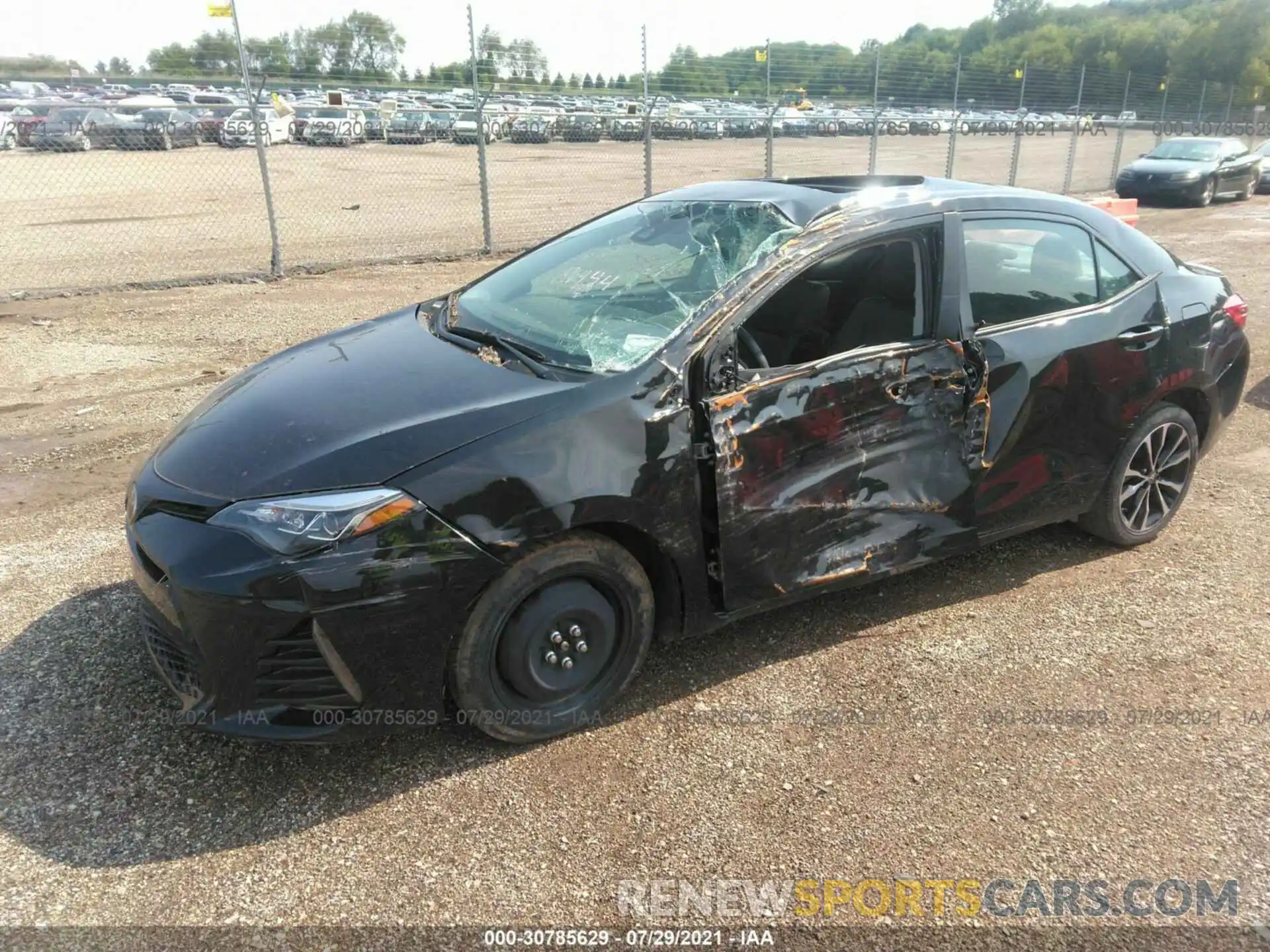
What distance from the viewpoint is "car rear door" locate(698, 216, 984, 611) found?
9.62 feet

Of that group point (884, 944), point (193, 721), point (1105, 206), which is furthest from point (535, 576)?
point (1105, 206)

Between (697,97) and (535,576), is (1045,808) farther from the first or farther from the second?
(697,97)

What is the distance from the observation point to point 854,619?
3.65m

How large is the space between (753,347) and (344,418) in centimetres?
134

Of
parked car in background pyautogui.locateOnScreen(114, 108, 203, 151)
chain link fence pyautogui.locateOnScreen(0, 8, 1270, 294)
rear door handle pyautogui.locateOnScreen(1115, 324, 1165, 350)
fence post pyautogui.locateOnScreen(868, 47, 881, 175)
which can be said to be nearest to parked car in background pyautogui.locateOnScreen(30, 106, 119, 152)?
chain link fence pyautogui.locateOnScreen(0, 8, 1270, 294)

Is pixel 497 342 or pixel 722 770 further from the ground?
pixel 497 342

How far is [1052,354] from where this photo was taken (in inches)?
141

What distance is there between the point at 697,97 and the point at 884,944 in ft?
58.3

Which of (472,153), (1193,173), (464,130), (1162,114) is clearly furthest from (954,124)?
(472,153)

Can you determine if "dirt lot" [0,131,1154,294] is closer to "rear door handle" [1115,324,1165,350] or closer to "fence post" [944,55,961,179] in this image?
"fence post" [944,55,961,179]

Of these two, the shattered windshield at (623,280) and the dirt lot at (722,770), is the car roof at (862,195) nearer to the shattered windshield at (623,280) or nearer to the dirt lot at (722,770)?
the shattered windshield at (623,280)

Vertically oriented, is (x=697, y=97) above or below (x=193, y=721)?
above

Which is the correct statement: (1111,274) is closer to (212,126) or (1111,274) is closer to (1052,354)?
(1052,354)

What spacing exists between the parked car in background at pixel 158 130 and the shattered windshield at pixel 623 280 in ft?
74.8
